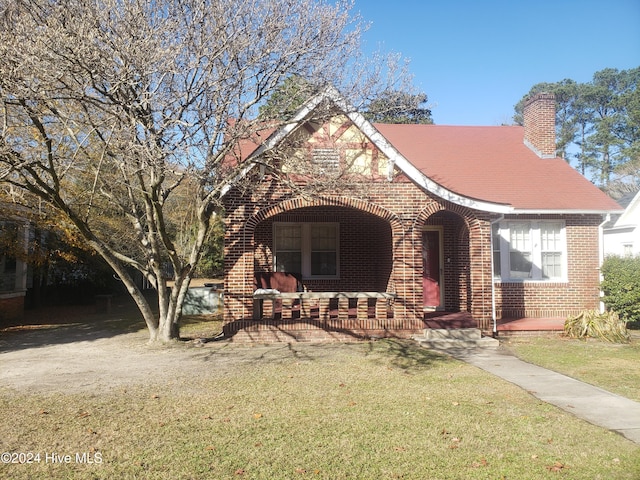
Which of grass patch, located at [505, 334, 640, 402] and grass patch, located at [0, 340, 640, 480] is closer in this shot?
grass patch, located at [0, 340, 640, 480]

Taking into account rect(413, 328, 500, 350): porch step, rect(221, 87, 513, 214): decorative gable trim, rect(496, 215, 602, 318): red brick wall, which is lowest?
rect(413, 328, 500, 350): porch step

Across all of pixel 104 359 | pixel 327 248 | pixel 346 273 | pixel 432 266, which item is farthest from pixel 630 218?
pixel 104 359

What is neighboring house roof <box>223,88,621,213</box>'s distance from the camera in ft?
Result: 35.4

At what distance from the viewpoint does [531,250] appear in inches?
526

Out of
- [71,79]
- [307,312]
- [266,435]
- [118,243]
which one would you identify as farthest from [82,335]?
[266,435]

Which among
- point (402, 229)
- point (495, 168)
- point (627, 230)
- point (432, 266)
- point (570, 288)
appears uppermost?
point (495, 168)

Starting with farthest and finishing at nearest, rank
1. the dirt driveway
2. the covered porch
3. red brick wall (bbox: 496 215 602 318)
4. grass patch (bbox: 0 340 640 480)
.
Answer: red brick wall (bbox: 496 215 602 318)
the covered porch
the dirt driveway
grass patch (bbox: 0 340 640 480)

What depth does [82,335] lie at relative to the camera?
12797 mm

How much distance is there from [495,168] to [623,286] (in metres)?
4.90

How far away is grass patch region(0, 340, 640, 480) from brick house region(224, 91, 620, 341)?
134 inches

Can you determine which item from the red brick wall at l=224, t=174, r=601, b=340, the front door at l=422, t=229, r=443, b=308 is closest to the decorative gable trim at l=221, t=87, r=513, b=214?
the red brick wall at l=224, t=174, r=601, b=340

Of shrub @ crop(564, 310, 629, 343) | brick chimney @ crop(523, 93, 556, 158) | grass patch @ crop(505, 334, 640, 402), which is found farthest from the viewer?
brick chimney @ crop(523, 93, 556, 158)

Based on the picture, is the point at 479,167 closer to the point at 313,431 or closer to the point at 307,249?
the point at 307,249

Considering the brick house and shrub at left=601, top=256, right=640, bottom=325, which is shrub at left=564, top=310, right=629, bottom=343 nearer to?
shrub at left=601, top=256, right=640, bottom=325
